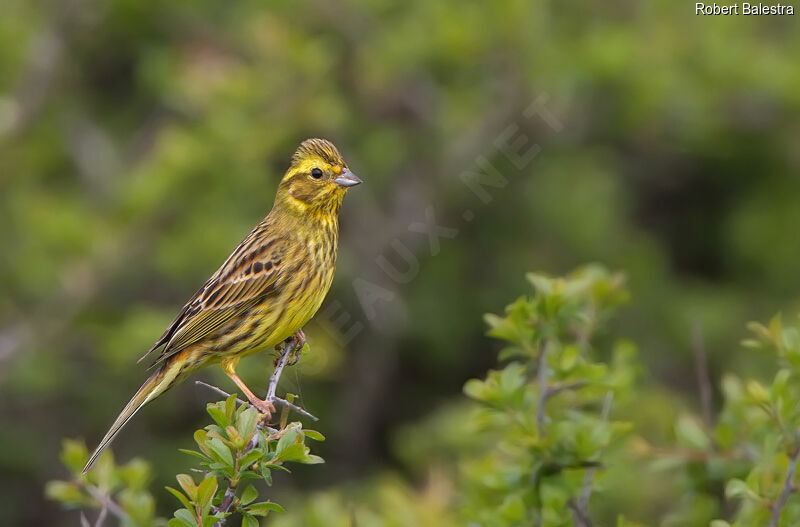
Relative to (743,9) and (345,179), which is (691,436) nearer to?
(345,179)

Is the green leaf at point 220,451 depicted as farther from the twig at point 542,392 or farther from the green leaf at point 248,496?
the twig at point 542,392

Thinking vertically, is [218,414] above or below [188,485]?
above

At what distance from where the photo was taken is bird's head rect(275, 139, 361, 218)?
4371mm

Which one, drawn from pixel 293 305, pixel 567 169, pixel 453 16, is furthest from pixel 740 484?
pixel 567 169

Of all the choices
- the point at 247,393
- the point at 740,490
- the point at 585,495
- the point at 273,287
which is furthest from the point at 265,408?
the point at 740,490

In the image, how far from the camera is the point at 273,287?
4.52 meters

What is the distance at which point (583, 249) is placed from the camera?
335 inches

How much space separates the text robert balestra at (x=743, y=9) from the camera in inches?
343

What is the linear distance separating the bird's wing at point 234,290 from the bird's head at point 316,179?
0.63ft

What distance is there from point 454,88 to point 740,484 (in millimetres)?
5655

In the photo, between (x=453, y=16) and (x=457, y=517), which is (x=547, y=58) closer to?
(x=453, y=16)

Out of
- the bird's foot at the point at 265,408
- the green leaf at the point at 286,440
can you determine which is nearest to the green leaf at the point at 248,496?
the green leaf at the point at 286,440

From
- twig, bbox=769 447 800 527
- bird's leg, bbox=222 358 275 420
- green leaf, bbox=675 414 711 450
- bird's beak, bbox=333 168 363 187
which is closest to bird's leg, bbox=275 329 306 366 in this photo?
bird's leg, bbox=222 358 275 420

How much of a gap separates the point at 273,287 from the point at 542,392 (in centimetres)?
134
